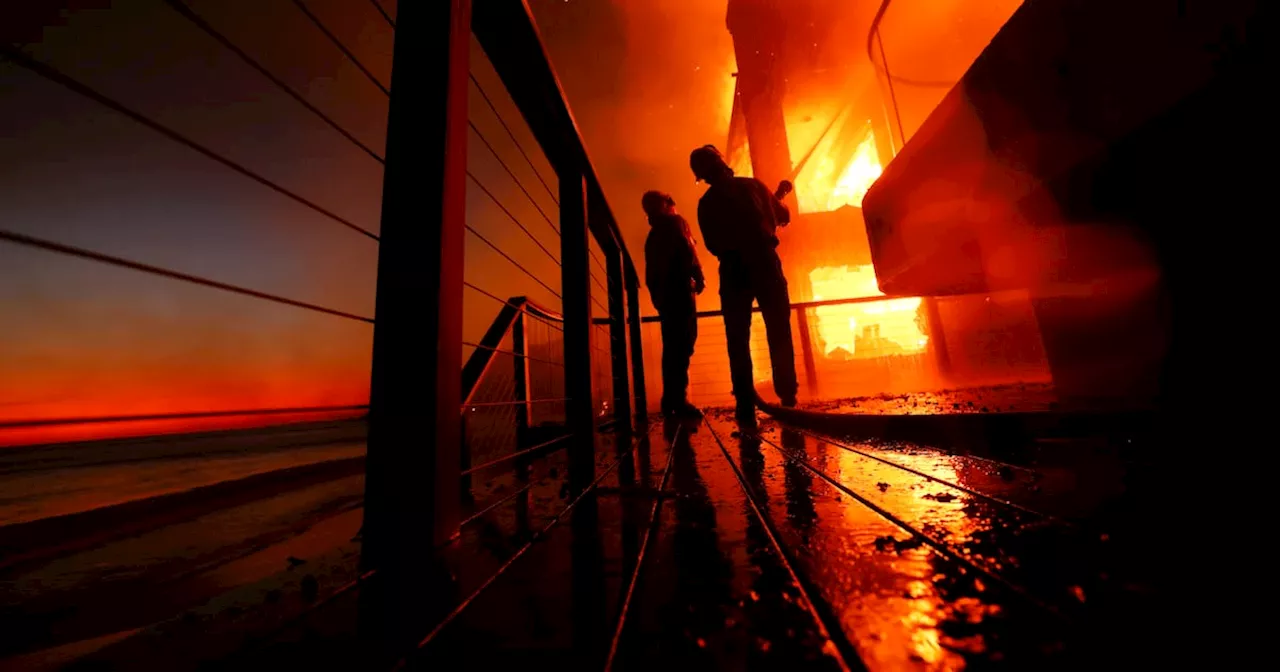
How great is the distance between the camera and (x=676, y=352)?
289 cm

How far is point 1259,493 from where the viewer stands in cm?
48

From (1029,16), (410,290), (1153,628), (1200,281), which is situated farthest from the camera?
(1029,16)

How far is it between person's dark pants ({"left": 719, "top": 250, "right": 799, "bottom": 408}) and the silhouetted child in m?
0.55

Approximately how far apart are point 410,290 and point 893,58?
3324 millimetres

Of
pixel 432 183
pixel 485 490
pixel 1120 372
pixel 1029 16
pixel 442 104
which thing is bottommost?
pixel 485 490

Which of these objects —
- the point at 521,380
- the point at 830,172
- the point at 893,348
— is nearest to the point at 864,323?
the point at 893,348

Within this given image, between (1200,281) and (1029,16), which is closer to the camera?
(1200,281)

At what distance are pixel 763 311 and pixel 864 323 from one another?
3.17 meters

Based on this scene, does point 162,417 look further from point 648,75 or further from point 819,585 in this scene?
point 648,75

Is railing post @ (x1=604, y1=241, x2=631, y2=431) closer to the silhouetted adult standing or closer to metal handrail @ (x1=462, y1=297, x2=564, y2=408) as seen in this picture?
metal handrail @ (x1=462, y1=297, x2=564, y2=408)

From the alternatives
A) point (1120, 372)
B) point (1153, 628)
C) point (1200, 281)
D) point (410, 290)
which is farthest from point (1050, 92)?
point (410, 290)

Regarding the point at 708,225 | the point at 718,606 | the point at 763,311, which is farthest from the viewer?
the point at 708,225

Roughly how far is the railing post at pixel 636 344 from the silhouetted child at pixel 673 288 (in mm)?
183

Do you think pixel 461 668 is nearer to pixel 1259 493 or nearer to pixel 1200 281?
pixel 1259 493
